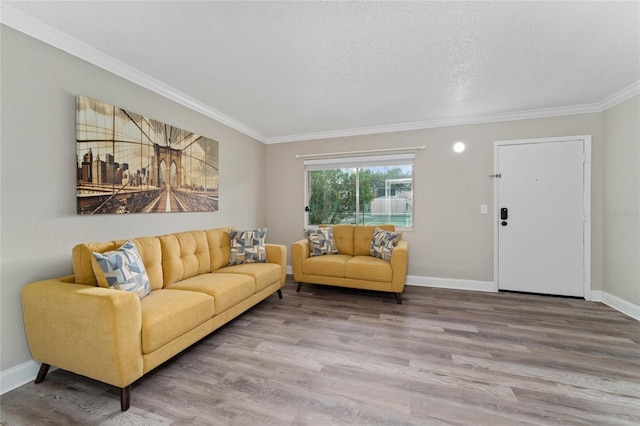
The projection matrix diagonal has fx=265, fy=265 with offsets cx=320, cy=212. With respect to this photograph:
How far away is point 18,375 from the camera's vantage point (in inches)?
70.3

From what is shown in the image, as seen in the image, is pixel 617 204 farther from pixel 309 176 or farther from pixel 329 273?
pixel 309 176

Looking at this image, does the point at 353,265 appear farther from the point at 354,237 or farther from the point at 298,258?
the point at 298,258

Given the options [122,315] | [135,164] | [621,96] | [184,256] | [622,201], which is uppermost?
[621,96]

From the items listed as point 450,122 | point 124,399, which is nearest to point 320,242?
point 450,122

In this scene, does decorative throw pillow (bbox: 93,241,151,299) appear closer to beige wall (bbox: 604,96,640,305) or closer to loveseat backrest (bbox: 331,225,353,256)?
loveseat backrest (bbox: 331,225,353,256)

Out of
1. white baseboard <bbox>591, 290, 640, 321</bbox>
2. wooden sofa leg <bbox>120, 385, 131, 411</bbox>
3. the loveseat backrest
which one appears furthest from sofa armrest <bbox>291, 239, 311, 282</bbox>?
white baseboard <bbox>591, 290, 640, 321</bbox>

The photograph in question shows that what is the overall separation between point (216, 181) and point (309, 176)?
Result: 168 centimetres

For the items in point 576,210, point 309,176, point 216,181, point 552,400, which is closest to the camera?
point 552,400

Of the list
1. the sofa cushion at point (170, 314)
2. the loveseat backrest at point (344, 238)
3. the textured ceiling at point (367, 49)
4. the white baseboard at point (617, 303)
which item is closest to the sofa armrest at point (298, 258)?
the loveseat backrest at point (344, 238)

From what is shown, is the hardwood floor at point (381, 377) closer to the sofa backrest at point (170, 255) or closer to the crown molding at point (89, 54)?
the sofa backrest at point (170, 255)

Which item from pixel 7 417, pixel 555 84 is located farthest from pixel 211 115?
pixel 555 84

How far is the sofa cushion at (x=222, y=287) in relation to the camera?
7.70 feet

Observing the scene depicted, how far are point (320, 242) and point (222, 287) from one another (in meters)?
1.77

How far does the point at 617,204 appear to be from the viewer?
3.11 meters
